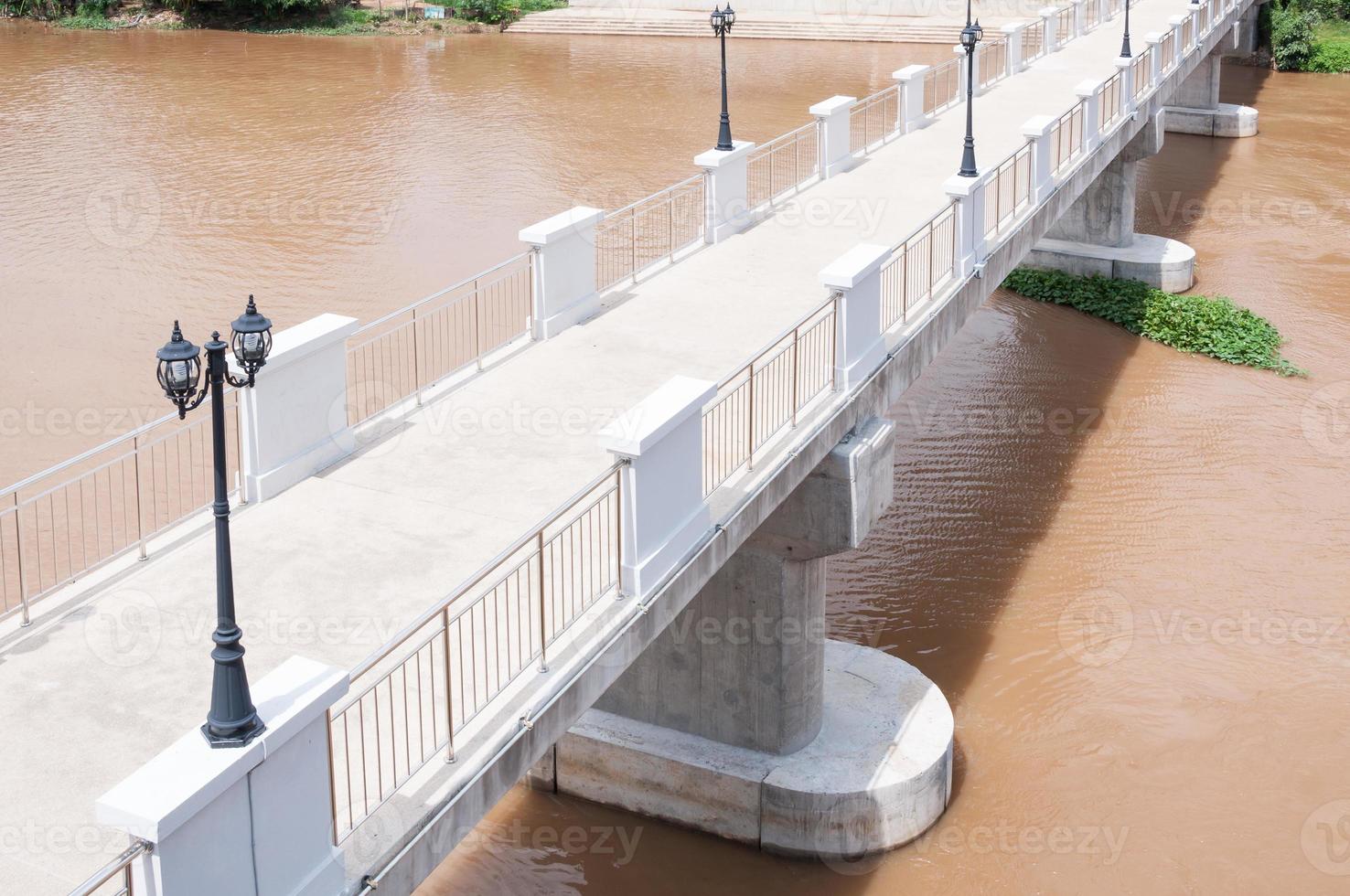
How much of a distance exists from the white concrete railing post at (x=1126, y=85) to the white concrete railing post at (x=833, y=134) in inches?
189

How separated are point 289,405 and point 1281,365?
1752 centimetres

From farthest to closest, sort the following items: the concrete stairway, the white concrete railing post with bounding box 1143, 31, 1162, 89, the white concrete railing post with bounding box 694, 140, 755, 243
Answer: the concrete stairway, the white concrete railing post with bounding box 1143, 31, 1162, 89, the white concrete railing post with bounding box 694, 140, 755, 243

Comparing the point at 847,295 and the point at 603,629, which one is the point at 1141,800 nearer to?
the point at 847,295

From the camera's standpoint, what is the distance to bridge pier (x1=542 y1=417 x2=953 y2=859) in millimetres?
12977

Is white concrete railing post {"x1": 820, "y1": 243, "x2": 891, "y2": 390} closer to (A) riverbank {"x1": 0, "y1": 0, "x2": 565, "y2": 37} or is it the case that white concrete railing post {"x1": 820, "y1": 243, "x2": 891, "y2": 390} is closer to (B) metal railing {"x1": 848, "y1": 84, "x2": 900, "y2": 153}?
(B) metal railing {"x1": 848, "y1": 84, "x2": 900, "y2": 153}

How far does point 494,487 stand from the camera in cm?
1086

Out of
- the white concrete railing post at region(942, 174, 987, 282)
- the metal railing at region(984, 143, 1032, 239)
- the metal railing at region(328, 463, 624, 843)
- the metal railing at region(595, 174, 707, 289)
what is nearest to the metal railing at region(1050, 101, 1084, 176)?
the metal railing at region(984, 143, 1032, 239)

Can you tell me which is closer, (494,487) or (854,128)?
(494,487)

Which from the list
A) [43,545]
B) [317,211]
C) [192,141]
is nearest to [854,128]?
[317,211]

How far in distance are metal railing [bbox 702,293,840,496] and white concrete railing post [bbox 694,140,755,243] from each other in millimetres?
3989

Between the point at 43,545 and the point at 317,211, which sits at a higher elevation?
the point at 317,211

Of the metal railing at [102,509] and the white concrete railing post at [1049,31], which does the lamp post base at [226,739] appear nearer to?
the metal railing at [102,509]

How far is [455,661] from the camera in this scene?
8914mm

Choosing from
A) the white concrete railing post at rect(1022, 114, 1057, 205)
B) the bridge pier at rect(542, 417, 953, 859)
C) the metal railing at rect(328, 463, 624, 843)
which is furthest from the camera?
the white concrete railing post at rect(1022, 114, 1057, 205)
